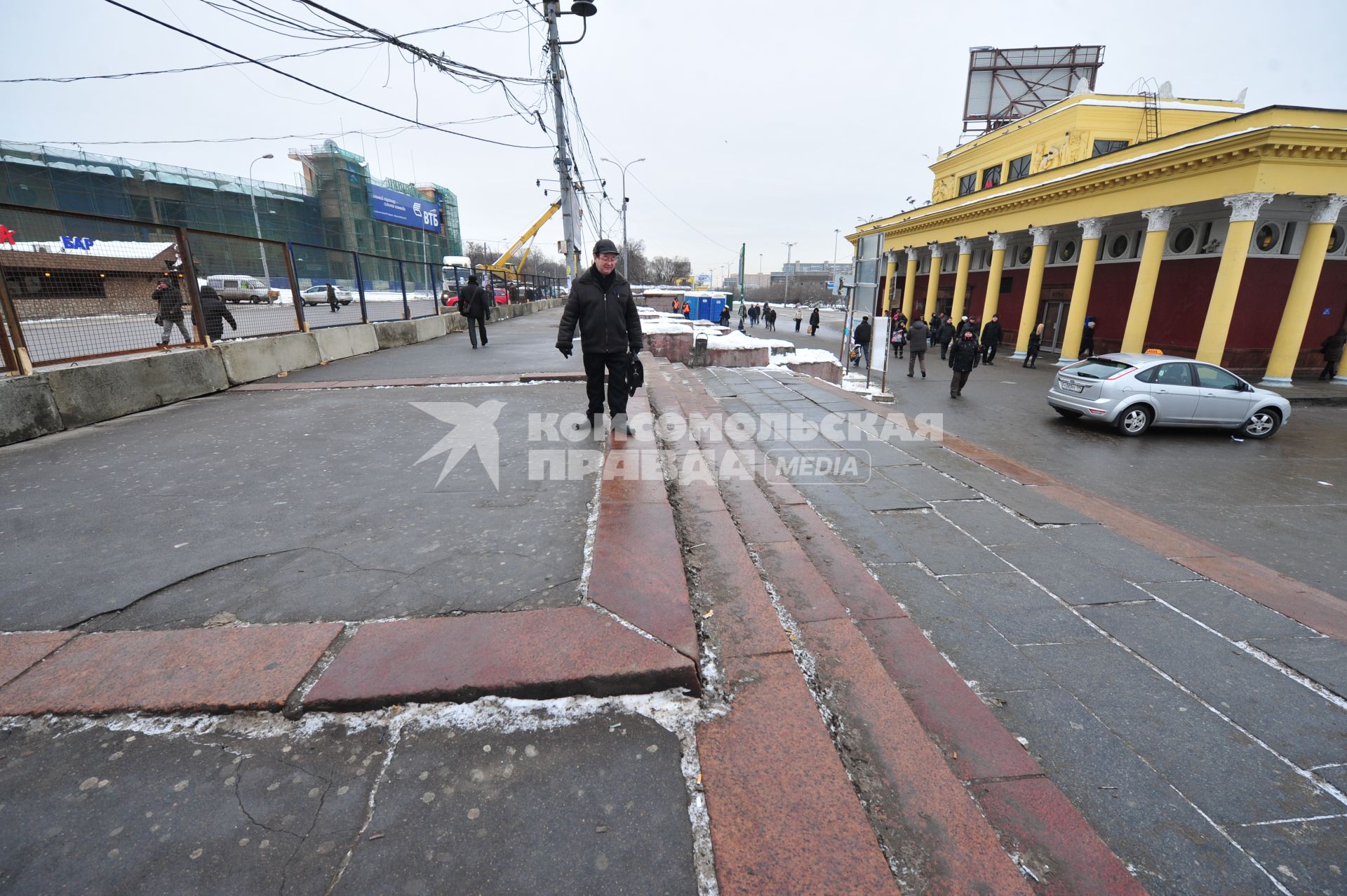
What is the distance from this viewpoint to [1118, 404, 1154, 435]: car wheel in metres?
9.25

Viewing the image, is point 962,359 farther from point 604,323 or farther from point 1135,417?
point 604,323

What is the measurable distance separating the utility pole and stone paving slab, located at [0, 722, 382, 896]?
17.4 meters

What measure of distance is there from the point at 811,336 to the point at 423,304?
78.7 ft

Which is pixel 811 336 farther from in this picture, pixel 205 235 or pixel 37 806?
pixel 37 806

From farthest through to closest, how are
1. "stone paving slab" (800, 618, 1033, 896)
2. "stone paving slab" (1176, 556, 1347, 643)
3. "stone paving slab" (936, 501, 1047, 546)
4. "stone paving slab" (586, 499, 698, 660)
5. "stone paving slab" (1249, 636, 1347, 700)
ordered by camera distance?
"stone paving slab" (936, 501, 1047, 546) → "stone paving slab" (1176, 556, 1347, 643) → "stone paving slab" (1249, 636, 1347, 700) → "stone paving slab" (586, 499, 698, 660) → "stone paving slab" (800, 618, 1033, 896)

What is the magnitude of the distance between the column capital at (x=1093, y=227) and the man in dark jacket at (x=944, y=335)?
203 inches

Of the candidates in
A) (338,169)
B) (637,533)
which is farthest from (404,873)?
(338,169)

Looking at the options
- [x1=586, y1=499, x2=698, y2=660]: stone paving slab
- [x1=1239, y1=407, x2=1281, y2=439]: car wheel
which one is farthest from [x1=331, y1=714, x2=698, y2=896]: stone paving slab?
[x1=1239, y1=407, x2=1281, y2=439]: car wheel

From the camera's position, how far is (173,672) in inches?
78.7

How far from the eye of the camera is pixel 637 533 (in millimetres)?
3162

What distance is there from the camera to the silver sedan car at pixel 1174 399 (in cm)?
923

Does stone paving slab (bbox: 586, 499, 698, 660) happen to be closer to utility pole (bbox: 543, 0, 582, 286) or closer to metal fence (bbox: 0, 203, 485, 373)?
metal fence (bbox: 0, 203, 485, 373)

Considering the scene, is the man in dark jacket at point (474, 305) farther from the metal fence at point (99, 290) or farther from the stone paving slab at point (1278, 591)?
the stone paving slab at point (1278, 591)

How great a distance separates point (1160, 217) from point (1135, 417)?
1187 cm
